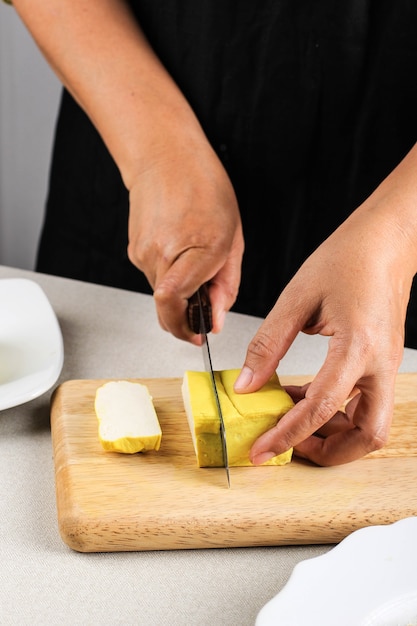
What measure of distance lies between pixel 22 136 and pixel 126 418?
2.31 meters

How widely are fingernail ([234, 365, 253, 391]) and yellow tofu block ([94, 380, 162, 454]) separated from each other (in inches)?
4.8

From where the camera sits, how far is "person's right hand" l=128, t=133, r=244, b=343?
4.32ft

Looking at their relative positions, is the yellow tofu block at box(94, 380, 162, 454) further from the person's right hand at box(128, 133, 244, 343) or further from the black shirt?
the black shirt

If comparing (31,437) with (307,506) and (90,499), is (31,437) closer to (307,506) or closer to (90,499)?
(90,499)

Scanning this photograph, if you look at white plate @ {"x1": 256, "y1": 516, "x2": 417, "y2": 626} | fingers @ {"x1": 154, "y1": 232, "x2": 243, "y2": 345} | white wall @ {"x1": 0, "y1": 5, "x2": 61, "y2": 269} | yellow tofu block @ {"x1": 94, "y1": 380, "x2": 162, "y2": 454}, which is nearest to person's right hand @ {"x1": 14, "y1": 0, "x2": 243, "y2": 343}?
fingers @ {"x1": 154, "y1": 232, "x2": 243, "y2": 345}

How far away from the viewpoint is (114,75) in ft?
5.08

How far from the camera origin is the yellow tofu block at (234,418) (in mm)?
1061

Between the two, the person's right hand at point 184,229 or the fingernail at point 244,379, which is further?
the person's right hand at point 184,229

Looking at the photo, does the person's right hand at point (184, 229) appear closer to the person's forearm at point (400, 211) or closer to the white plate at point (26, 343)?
the white plate at point (26, 343)

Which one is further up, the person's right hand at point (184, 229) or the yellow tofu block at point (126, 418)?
the person's right hand at point (184, 229)

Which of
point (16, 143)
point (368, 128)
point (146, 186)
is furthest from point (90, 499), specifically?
point (16, 143)

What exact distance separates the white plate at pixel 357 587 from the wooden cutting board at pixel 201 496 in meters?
0.12

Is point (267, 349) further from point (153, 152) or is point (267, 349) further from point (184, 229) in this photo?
point (153, 152)

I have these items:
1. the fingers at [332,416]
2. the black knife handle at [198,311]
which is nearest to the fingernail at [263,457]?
the fingers at [332,416]
